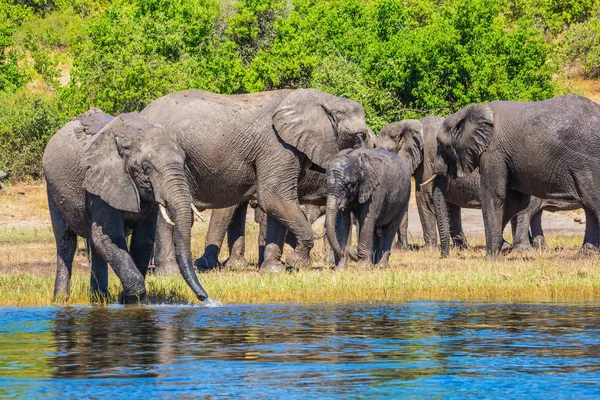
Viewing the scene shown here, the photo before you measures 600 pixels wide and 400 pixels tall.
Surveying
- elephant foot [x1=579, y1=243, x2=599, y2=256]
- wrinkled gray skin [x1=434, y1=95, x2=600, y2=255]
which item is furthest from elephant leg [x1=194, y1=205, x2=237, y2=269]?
elephant foot [x1=579, y1=243, x2=599, y2=256]

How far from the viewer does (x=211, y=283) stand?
16453mm

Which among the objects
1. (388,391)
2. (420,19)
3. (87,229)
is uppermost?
(420,19)

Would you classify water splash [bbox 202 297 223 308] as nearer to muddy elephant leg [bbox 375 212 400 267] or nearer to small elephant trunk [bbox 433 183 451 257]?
muddy elephant leg [bbox 375 212 400 267]

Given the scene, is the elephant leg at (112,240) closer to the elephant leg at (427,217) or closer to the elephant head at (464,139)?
the elephant head at (464,139)

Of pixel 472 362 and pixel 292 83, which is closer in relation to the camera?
pixel 472 362

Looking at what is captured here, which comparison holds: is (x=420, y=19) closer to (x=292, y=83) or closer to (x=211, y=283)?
(x=292, y=83)

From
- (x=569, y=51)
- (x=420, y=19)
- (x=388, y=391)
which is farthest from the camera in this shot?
(x=420, y=19)

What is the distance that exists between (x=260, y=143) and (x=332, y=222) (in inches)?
62.7

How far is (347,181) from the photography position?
18594mm

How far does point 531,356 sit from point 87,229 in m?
5.95

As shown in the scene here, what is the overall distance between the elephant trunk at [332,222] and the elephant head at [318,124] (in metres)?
0.68

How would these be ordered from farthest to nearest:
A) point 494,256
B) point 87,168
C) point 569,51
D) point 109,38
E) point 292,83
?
1. point 569,51
2. point 292,83
3. point 109,38
4. point 494,256
5. point 87,168

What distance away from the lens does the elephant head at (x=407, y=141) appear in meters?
24.8

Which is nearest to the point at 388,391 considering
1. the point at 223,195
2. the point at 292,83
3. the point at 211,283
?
the point at 211,283
